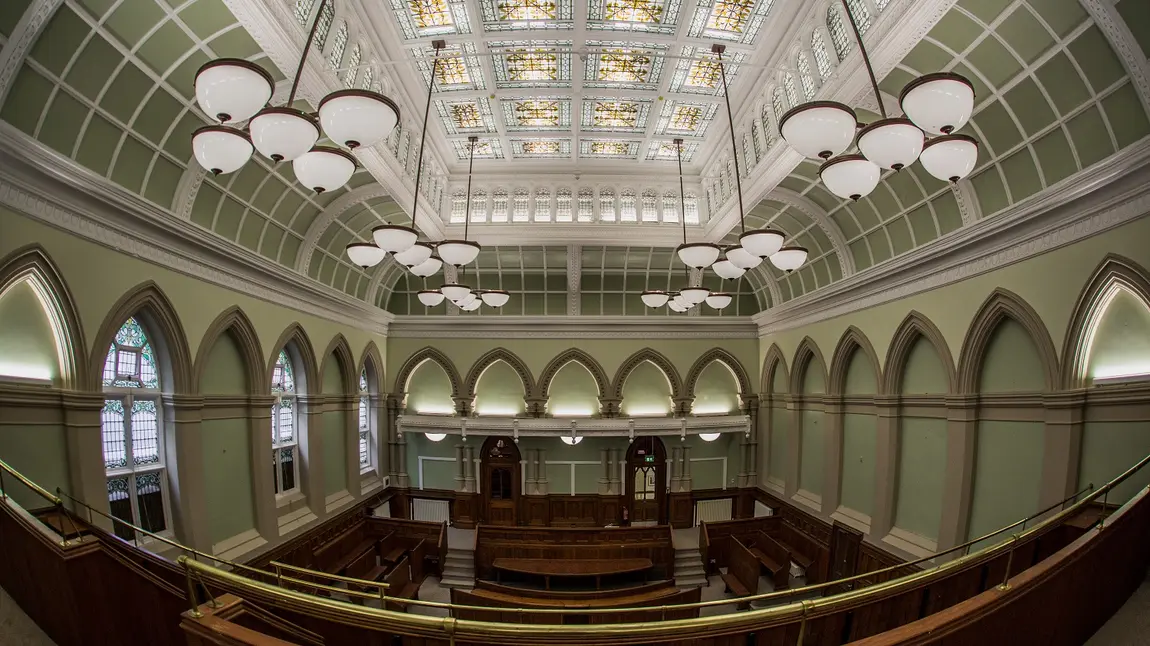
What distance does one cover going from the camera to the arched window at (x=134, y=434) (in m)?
8.59

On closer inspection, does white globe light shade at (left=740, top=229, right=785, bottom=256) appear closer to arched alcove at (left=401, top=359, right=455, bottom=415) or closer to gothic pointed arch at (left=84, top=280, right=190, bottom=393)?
gothic pointed arch at (left=84, top=280, right=190, bottom=393)

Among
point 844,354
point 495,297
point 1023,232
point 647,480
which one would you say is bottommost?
point 647,480

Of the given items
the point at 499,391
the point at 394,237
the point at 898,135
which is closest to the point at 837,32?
the point at 898,135

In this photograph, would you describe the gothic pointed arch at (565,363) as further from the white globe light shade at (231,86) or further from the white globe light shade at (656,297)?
the white globe light shade at (231,86)

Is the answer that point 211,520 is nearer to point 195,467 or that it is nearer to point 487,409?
point 195,467

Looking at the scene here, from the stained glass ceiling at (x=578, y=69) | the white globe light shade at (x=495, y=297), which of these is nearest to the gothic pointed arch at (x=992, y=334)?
the stained glass ceiling at (x=578, y=69)

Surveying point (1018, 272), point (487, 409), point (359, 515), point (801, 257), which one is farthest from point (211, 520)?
point (1018, 272)

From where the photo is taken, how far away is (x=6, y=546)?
476cm

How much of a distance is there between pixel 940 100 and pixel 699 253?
185 inches

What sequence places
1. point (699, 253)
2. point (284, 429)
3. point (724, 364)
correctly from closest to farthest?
point (699, 253), point (284, 429), point (724, 364)

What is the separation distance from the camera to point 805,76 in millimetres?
9828

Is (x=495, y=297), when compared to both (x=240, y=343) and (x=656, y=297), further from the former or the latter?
(x=240, y=343)

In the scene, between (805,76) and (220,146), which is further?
(805,76)

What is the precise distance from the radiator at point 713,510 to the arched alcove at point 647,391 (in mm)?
3354
